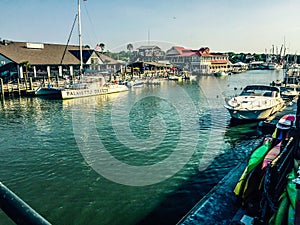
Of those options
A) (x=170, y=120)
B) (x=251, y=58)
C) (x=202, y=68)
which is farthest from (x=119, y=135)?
(x=251, y=58)

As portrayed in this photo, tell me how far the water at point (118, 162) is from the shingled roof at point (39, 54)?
26.3 m

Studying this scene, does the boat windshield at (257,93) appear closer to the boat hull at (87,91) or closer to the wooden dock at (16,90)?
the boat hull at (87,91)

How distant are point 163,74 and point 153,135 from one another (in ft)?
185

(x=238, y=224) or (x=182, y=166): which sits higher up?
(x=238, y=224)

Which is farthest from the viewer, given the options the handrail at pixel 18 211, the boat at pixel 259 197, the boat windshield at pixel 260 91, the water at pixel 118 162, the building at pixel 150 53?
the building at pixel 150 53

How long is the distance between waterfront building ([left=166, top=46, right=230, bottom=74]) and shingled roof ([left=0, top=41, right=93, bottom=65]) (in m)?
49.1

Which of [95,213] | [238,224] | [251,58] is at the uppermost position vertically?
[251,58]

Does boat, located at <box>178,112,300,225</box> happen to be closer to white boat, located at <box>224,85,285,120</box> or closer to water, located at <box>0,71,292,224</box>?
water, located at <box>0,71,292,224</box>

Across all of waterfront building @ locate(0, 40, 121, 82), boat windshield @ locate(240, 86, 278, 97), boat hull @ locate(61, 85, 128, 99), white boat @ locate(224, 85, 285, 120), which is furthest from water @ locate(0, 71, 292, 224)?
waterfront building @ locate(0, 40, 121, 82)

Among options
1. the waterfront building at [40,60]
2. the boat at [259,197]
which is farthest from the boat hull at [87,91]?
the boat at [259,197]

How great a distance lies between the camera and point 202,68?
96.4m

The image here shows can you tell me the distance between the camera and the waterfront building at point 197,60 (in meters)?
96.4

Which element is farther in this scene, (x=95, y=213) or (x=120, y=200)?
(x=120, y=200)

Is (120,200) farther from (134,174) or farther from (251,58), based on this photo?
(251,58)
